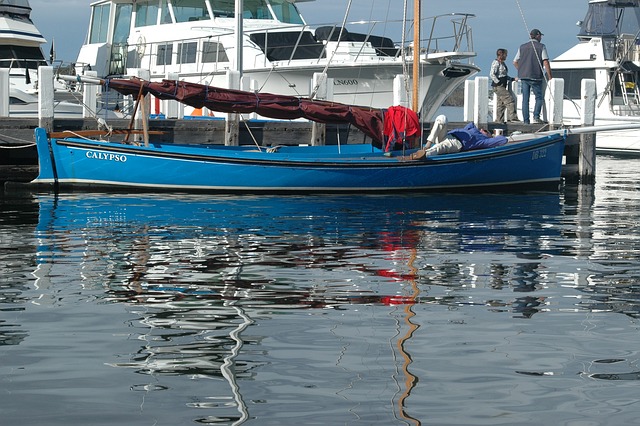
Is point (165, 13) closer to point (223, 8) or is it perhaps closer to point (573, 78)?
point (223, 8)

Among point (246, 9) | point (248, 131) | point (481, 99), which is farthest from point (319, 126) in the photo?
point (246, 9)

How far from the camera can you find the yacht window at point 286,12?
30078 millimetres

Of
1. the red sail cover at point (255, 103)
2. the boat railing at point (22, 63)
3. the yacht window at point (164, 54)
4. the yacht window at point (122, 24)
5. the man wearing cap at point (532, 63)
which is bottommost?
the red sail cover at point (255, 103)

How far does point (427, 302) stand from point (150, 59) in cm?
2295

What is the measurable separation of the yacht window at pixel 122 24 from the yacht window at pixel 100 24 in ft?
1.39

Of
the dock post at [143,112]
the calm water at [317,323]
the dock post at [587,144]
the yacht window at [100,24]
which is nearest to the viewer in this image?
the calm water at [317,323]

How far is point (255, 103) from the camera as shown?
19656 millimetres

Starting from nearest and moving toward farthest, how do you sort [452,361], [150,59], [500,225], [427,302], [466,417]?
1. [466,417]
2. [452,361]
3. [427,302]
4. [500,225]
5. [150,59]

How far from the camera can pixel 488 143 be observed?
66.1ft

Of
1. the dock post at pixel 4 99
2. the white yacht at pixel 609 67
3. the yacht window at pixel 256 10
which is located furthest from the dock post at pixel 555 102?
the white yacht at pixel 609 67

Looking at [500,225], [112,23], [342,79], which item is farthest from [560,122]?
[112,23]

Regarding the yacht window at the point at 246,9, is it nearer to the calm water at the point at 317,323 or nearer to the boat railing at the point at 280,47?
the boat railing at the point at 280,47

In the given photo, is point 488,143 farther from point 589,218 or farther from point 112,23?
point 112,23

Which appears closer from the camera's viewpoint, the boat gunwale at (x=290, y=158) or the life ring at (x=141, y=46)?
the boat gunwale at (x=290, y=158)
